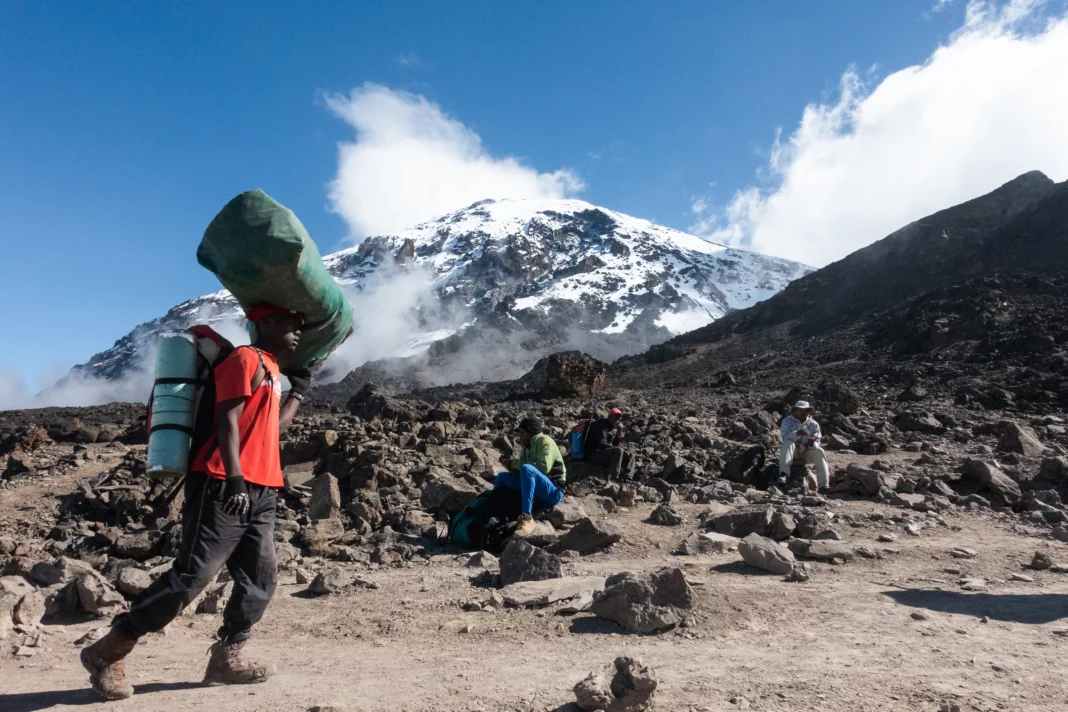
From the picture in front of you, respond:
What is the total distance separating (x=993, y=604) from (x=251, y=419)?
3.82m

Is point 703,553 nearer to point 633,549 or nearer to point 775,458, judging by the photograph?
point 633,549

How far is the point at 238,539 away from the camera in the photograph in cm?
260

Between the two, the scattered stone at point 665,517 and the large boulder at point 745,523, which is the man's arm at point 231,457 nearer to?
the large boulder at point 745,523

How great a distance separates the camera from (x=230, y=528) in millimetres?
2549

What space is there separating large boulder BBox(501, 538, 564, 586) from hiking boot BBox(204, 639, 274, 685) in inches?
70.8

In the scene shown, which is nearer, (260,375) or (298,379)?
(260,375)

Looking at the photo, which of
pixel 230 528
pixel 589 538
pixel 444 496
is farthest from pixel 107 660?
pixel 444 496

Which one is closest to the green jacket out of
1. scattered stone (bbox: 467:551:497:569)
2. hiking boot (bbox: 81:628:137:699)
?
scattered stone (bbox: 467:551:497:569)

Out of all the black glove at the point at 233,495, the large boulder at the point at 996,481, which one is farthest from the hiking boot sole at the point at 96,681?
the large boulder at the point at 996,481

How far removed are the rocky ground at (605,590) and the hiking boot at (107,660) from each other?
9cm

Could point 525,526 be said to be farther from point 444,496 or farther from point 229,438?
point 229,438

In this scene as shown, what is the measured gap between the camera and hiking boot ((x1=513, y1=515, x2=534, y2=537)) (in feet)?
17.3

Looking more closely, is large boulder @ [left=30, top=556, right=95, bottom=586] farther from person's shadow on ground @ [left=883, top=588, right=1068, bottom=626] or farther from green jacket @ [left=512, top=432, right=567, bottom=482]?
person's shadow on ground @ [left=883, top=588, right=1068, bottom=626]

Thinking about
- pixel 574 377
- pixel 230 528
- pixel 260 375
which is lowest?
pixel 230 528
